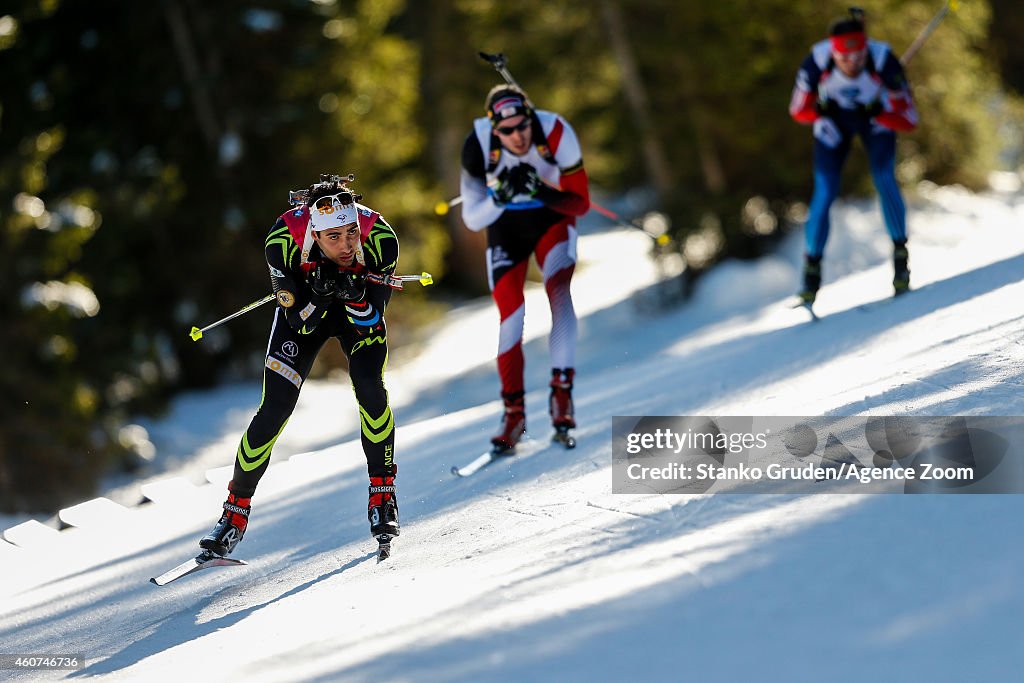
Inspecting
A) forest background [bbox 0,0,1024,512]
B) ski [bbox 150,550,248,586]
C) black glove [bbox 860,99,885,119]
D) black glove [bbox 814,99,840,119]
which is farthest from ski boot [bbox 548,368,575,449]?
forest background [bbox 0,0,1024,512]

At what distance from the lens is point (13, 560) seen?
8.99m

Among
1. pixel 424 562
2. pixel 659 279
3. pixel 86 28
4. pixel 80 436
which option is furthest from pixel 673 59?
pixel 424 562

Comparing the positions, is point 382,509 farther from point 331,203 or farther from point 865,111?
point 865,111

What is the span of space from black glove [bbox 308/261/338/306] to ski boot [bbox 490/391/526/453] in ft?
6.38

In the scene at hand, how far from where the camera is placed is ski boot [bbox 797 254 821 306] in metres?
9.82

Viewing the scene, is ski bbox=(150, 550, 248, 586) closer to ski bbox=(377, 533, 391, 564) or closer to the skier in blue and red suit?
ski bbox=(377, 533, 391, 564)

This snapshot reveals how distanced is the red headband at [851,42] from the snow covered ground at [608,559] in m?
2.04

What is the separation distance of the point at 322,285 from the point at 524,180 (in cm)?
194

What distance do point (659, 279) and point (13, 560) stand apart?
38.7 feet

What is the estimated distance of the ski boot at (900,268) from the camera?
9555 mm

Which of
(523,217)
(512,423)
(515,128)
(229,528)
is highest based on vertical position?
(515,128)

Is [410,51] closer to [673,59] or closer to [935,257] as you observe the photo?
[673,59]

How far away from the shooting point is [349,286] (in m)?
5.87

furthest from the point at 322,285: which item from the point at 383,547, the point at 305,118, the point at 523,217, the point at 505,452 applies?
the point at 305,118
